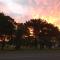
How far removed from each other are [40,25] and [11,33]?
1554cm

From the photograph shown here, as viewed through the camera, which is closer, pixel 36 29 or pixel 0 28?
pixel 0 28

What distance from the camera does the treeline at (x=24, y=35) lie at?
198ft

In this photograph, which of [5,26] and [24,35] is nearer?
[24,35]

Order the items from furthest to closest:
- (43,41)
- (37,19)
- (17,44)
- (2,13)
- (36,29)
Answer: (37,19), (36,29), (2,13), (43,41), (17,44)

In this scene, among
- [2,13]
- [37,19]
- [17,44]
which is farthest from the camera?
[37,19]

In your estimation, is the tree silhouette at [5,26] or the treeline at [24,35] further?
the tree silhouette at [5,26]

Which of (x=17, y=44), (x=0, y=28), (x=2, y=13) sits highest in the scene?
(x=2, y=13)

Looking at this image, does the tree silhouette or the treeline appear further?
the tree silhouette

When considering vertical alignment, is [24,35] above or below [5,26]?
below

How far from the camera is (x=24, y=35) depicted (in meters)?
63.6

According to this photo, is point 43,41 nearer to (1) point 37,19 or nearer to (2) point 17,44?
(2) point 17,44

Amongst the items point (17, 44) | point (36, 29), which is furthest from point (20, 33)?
point (36, 29)

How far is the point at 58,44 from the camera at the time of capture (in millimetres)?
72125

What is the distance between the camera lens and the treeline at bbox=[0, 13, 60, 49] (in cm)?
6047
